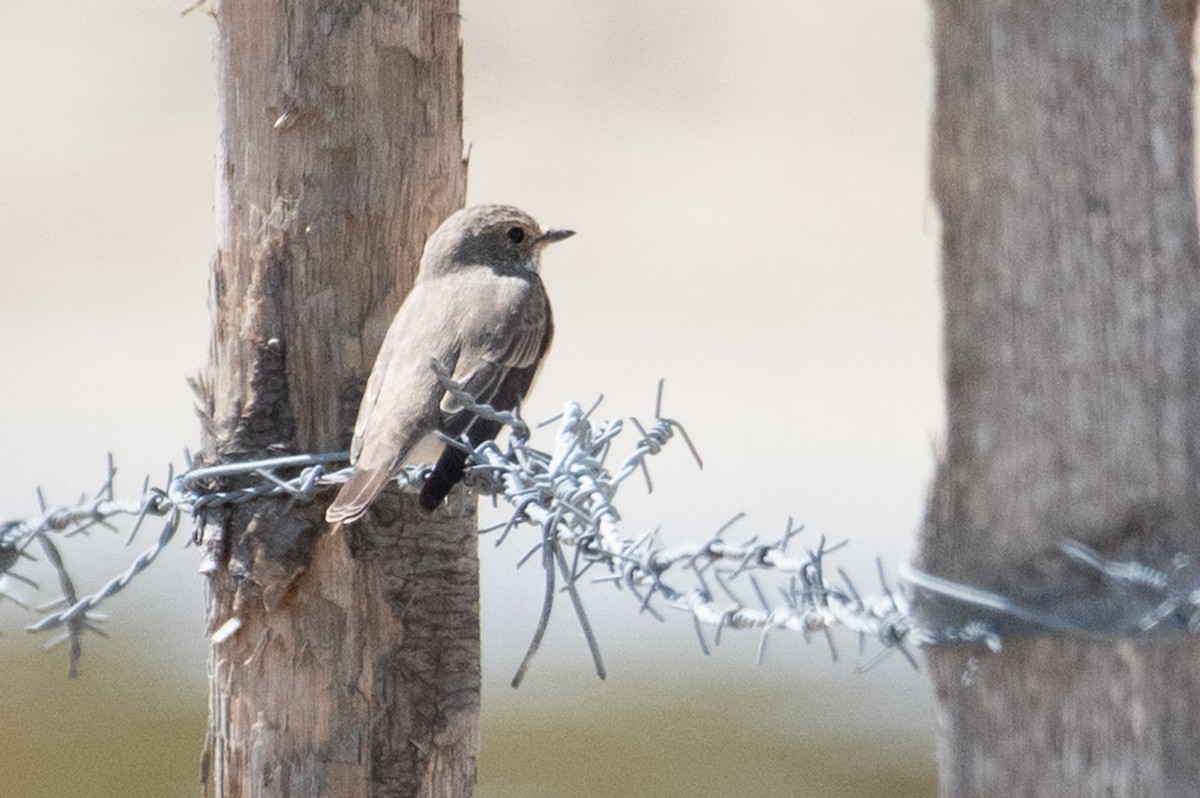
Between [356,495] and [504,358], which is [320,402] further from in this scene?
[504,358]

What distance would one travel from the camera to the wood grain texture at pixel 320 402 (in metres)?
3.27

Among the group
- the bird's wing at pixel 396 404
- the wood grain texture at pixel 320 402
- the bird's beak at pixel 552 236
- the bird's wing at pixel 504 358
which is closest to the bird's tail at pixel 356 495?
the bird's wing at pixel 396 404

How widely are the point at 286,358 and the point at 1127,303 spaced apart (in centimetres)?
214

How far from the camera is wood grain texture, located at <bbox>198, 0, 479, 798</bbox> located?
3.27 metres

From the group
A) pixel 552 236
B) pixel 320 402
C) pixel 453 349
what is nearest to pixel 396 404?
pixel 320 402

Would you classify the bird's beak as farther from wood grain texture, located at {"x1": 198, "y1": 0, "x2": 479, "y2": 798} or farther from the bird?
wood grain texture, located at {"x1": 198, "y1": 0, "x2": 479, "y2": 798}

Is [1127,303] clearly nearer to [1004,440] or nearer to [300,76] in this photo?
[1004,440]

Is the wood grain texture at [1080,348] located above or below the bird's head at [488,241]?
below

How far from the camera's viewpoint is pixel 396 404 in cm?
348

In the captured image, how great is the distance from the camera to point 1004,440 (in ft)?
5.46

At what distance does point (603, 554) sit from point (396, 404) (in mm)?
1208

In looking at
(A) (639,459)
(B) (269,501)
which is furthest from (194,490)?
(A) (639,459)

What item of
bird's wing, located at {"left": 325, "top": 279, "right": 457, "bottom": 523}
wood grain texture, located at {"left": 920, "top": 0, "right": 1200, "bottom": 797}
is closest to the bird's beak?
bird's wing, located at {"left": 325, "top": 279, "right": 457, "bottom": 523}

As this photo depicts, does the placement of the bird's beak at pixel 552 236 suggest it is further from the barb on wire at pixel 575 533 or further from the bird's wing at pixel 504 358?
the barb on wire at pixel 575 533
